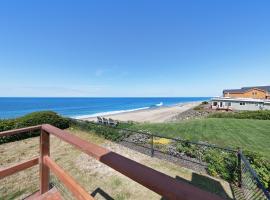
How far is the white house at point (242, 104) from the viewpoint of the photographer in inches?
1110

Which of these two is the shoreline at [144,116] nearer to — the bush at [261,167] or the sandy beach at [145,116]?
the sandy beach at [145,116]

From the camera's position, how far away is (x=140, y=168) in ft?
3.17

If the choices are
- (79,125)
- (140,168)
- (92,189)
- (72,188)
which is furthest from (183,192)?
(79,125)

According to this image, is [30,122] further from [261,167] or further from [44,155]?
[261,167]

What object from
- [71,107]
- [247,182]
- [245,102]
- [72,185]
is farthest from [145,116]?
[71,107]

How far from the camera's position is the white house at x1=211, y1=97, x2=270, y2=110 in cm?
2820

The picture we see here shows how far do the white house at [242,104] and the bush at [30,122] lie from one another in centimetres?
3113

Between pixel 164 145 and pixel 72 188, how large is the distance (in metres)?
6.83

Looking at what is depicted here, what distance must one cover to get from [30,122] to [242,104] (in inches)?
1370

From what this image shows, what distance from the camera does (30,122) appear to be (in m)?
10.2

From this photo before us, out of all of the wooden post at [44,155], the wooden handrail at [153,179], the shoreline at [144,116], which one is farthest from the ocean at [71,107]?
the wooden handrail at [153,179]

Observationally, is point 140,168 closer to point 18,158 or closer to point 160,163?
point 160,163

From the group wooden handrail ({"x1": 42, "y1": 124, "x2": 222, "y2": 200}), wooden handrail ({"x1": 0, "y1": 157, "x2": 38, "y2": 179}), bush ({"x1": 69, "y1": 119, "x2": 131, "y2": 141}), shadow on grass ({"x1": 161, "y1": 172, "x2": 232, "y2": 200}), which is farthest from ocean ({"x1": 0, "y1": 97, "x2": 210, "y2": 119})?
wooden handrail ({"x1": 42, "y1": 124, "x2": 222, "y2": 200})

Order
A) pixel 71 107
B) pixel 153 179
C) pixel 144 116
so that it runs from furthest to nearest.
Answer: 1. pixel 71 107
2. pixel 144 116
3. pixel 153 179
